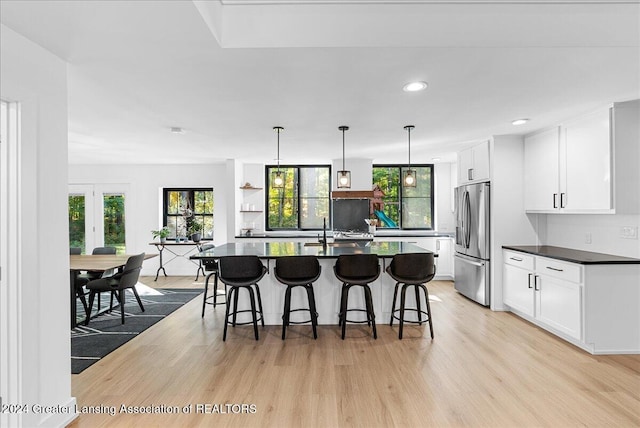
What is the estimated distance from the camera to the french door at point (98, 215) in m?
7.20

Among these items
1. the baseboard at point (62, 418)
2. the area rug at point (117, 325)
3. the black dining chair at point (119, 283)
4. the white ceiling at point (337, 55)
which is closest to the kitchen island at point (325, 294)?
the black dining chair at point (119, 283)

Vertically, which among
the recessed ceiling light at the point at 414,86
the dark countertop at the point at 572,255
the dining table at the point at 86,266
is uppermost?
the recessed ceiling light at the point at 414,86

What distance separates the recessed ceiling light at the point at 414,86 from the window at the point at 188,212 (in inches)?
219

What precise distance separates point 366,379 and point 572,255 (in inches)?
104

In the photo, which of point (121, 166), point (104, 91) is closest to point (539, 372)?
point (104, 91)

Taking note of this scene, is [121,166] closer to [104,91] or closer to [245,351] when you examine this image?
[104,91]

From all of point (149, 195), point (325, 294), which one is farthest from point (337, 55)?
point (149, 195)

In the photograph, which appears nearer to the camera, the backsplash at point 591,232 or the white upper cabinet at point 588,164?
the white upper cabinet at point 588,164

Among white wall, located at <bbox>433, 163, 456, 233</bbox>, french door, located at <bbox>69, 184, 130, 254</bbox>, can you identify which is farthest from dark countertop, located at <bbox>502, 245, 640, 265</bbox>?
french door, located at <bbox>69, 184, 130, 254</bbox>

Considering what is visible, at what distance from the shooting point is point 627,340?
3.29 meters

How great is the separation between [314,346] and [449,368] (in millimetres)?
1274

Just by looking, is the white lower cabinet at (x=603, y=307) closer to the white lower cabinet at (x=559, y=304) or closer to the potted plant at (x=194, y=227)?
the white lower cabinet at (x=559, y=304)

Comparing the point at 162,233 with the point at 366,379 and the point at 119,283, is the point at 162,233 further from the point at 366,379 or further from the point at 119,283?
the point at 366,379

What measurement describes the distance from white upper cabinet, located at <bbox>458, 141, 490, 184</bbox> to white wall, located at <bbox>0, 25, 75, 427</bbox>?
15.6 feet
